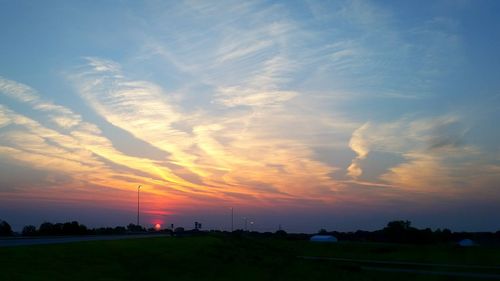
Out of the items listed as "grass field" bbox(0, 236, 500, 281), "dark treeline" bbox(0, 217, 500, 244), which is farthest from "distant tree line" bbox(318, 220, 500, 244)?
"grass field" bbox(0, 236, 500, 281)

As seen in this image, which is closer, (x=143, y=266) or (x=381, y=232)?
(x=143, y=266)

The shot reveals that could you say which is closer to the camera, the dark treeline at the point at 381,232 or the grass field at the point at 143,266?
the grass field at the point at 143,266

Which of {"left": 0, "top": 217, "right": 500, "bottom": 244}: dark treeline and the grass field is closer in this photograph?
the grass field

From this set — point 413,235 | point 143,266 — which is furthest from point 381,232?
point 143,266

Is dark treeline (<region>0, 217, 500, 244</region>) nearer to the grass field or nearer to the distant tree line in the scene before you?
the distant tree line

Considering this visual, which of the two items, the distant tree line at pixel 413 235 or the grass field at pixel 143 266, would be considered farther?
the distant tree line at pixel 413 235

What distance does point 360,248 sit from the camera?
9588cm

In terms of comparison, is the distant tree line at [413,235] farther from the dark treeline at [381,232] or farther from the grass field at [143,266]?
the grass field at [143,266]

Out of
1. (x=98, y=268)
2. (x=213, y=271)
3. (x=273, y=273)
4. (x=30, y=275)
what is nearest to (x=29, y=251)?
(x=98, y=268)

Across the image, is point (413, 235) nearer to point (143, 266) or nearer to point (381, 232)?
point (381, 232)

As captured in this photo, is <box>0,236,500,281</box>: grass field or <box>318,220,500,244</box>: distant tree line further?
<box>318,220,500,244</box>: distant tree line

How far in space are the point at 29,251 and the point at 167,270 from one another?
27.6 feet

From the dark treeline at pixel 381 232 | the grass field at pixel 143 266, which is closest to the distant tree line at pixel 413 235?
the dark treeline at pixel 381 232

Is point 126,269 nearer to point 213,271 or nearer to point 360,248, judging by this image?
point 213,271
